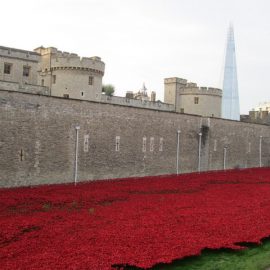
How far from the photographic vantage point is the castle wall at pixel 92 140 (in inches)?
959

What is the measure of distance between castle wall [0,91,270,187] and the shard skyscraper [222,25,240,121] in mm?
109919

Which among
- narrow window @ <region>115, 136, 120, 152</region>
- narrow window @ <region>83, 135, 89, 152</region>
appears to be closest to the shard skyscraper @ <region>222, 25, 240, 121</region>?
narrow window @ <region>115, 136, 120, 152</region>

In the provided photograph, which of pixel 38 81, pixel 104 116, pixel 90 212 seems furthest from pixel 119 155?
pixel 38 81

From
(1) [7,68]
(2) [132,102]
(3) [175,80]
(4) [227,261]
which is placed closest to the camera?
(4) [227,261]

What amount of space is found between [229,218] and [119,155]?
1531 centimetres

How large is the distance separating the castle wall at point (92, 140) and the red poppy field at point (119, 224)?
1741mm

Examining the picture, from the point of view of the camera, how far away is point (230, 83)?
150750 mm

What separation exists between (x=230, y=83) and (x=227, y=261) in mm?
144180

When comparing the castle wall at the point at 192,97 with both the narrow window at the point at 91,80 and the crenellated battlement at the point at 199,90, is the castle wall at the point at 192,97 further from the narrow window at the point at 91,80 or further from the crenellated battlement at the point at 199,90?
the narrow window at the point at 91,80

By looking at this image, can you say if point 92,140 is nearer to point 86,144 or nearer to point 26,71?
point 86,144

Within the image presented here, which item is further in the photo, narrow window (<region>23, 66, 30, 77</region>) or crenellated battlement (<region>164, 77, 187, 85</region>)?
crenellated battlement (<region>164, 77, 187, 85</region>)

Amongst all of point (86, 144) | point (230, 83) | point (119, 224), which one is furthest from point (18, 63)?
point (230, 83)

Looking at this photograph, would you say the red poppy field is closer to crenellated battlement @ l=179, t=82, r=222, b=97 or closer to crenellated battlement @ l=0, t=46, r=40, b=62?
crenellated battlement @ l=0, t=46, r=40, b=62

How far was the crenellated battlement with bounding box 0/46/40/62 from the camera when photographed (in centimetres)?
4656
